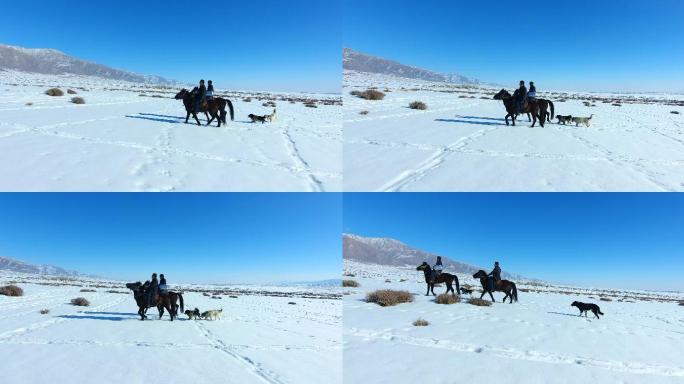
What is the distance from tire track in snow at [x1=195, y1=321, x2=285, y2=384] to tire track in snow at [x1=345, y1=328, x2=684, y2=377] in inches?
102

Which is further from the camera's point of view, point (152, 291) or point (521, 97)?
point (521, 97)

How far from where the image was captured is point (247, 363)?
8844 mm

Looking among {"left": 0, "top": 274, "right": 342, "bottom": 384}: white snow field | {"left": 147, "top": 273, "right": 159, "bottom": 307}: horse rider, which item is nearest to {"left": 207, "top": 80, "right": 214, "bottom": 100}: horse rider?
{"left": 147, "top": 273, "right": 159, "bottom": 307}: horse rider

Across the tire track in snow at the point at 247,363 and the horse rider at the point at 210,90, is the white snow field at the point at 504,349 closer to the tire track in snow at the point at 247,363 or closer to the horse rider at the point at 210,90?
the tire track in snow at the point at 247,363

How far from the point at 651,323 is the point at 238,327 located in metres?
13.6

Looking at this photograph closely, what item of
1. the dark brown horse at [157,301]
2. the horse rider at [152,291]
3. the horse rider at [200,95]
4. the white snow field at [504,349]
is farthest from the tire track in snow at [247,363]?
the horse rider at [200,95]

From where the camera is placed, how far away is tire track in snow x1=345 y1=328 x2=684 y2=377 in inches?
306

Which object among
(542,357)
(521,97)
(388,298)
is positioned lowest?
(388,298)

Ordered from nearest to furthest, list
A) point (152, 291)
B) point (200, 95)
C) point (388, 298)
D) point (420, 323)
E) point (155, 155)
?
1. point (420, 323)
2. point (155, 155)
3. point (152, 291)
4. point (388, 298)
5. point (200, 95)

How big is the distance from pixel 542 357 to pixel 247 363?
5775 millimetres

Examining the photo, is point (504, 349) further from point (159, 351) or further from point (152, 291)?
point (152, 291)

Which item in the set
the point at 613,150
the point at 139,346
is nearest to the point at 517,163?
the point at 613,150

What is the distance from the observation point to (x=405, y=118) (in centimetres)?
2073

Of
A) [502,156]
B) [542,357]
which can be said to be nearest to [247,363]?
[542,357]
